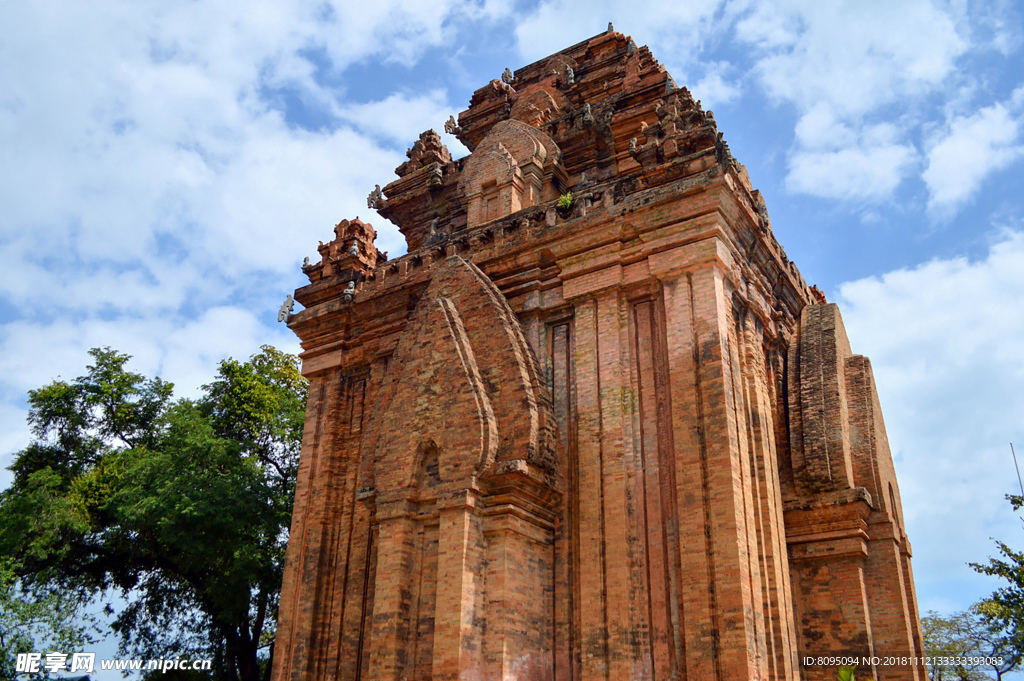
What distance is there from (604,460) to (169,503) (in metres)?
13.3

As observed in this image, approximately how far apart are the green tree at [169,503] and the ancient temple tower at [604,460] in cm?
682

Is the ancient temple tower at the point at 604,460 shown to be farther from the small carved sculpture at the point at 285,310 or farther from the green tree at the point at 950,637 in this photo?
the green tree at the point at 950,637

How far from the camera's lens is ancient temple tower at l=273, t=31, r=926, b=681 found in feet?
34.9

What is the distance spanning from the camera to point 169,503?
20.6 metres

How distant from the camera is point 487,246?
14.9m

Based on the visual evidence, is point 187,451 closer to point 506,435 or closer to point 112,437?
point 112,437

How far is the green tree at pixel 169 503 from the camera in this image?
2095cm

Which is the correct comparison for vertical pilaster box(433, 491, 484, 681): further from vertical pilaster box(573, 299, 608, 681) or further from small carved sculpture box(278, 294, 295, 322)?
small carved sculpture box(278, 294, 295, 322)

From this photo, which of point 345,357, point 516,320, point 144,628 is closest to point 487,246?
point 516,320

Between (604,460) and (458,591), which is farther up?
(604,460)

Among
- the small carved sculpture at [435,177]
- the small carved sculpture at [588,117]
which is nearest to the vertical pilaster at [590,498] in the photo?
the small carved sculpture at [588,117]

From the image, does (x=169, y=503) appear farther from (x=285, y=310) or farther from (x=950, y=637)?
(x=950, y=637)

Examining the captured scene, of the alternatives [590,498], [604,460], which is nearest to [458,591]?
[590,498]

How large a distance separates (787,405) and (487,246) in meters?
5.84
